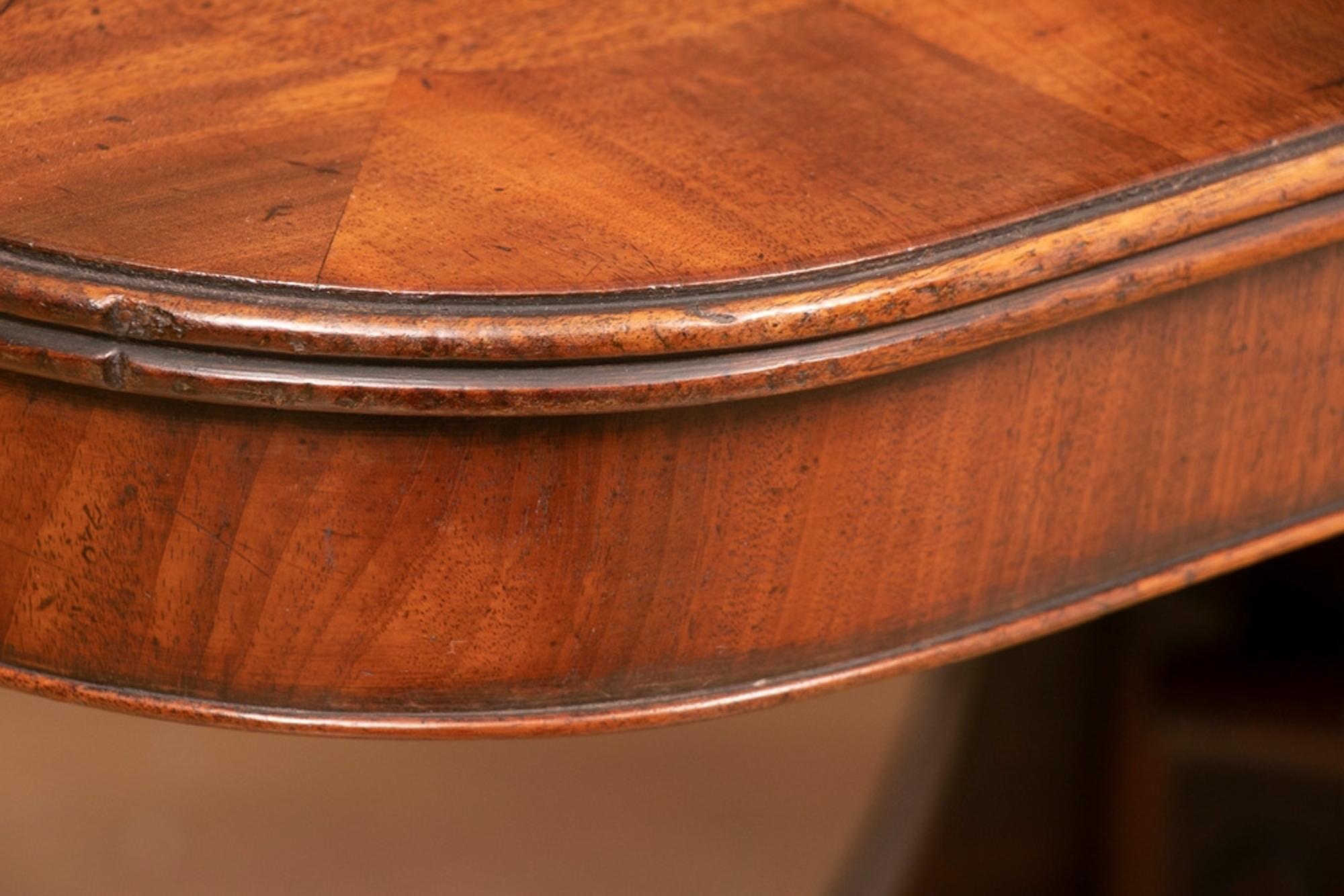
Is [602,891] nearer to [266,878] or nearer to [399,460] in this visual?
[266,878]

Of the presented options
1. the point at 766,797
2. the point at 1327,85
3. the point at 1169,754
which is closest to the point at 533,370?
the point at 1327,85

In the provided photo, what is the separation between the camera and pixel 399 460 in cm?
37

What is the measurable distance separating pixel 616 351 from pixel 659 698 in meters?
0.11

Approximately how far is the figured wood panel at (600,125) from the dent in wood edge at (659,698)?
0.39ft

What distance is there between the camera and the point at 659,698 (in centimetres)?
42

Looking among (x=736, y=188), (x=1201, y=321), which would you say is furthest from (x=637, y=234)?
(x=1201, y=321)

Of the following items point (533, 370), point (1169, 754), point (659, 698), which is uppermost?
point (533, 370)

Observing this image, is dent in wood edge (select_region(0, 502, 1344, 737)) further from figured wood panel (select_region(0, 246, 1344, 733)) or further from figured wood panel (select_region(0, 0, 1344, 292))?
figured wood panel (select_region(0, 0, 1344, 292))

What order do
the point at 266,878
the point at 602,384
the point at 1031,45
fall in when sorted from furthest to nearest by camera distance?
the point at 266,878 → the point at 1031,45 → the point at 602,384

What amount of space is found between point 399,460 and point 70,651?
11 centimetres

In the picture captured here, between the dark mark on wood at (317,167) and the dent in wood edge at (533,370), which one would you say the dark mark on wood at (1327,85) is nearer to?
the dent in wood edge at (533,370)

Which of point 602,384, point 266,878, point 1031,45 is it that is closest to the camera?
point 602,384

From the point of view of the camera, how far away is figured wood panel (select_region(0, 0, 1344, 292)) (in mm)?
367

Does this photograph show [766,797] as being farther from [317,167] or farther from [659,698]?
[317,167]
